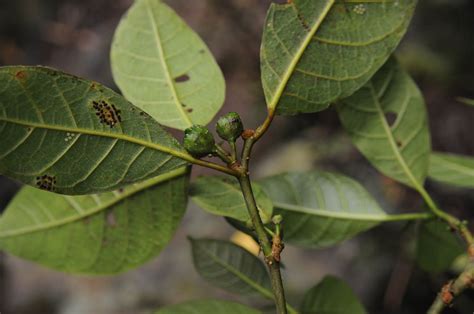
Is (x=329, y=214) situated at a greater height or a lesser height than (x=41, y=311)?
greater

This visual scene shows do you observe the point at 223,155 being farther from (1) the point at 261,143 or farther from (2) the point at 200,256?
(1) the point at 261,143

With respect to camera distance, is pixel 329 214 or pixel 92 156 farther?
pixel 329 214

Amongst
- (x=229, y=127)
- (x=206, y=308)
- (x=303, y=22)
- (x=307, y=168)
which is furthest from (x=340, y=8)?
(x=307, y=168)

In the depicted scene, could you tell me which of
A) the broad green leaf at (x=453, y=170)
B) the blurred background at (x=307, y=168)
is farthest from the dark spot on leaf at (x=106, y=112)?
the blurred background at (x=307, y=168)

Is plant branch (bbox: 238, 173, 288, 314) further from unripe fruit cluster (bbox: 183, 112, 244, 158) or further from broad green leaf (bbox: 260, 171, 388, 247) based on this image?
broad green leaf (bbox: 260, 171, 388, 247)

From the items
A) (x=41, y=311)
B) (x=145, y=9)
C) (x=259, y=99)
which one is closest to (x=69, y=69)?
(x=259, y=99)

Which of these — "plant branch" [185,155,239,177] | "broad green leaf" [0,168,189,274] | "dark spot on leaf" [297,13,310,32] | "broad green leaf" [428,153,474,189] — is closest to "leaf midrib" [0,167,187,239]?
"broad green leaf" [0,168,189,274]
